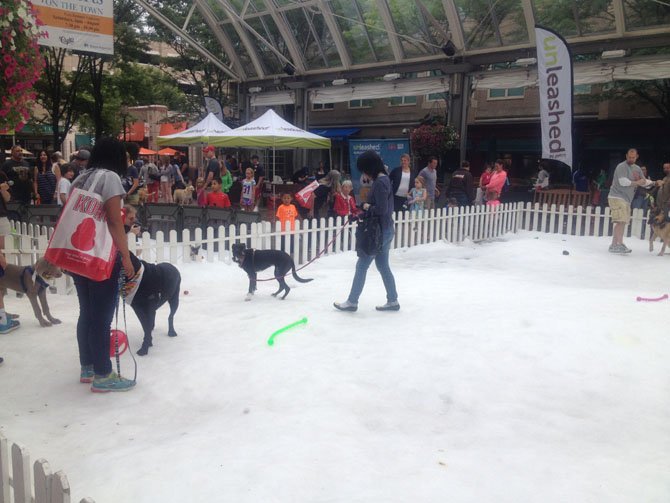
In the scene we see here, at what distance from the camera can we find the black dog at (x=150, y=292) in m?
4.82

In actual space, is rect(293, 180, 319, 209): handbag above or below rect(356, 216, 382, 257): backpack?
above

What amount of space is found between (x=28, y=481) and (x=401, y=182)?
31.0 ft

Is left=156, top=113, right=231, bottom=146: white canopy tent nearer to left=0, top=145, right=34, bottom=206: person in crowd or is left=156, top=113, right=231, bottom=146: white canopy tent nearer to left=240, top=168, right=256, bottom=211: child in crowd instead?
left=240, top=168, right=256, bottom=211: child in crowd

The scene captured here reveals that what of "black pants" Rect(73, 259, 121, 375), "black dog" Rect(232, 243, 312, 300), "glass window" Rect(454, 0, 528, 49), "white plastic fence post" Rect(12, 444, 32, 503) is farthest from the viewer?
"glass window" Rect(454, 0, 528, 49)

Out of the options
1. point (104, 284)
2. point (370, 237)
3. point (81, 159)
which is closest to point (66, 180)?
point (81, 159)

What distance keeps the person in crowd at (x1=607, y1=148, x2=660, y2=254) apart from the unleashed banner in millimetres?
1883

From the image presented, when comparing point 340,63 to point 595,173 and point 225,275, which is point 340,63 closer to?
point 595,173

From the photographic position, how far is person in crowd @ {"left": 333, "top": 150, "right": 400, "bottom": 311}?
6137 mm

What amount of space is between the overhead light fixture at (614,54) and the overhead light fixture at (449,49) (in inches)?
153

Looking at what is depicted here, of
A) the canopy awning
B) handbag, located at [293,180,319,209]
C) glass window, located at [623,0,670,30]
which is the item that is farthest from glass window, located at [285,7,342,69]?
handbag, located at [293,180,319,209]

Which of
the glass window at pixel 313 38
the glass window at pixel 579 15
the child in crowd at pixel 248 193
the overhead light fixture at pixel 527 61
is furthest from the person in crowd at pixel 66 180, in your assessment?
the overhead light fixture at pixel 527 61

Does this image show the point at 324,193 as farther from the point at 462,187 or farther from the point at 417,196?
the point at 462,187

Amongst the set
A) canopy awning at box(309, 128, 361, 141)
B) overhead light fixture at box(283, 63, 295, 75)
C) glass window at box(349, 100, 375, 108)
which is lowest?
canopy awning at box(309, 128, 361, 141)

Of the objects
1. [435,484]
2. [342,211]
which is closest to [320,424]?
[435,484]
